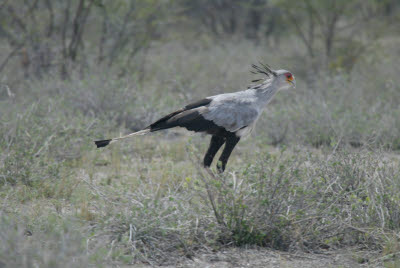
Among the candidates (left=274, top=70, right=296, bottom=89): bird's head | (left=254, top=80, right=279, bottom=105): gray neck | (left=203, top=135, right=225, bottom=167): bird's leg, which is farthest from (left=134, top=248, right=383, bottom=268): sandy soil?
(left=274, top=70, right=296, bottom=89): bird's head

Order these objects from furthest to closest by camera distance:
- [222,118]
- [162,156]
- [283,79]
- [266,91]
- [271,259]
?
[162,156] < [283,79] < [266,91] < [222,118] < [271,259]

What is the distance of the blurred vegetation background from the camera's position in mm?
3188

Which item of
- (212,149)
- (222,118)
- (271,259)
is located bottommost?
(271,259)

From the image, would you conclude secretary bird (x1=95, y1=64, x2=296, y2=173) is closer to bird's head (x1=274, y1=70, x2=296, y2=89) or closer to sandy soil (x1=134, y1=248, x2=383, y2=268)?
bird's head (x1=274, y1=70, x2=296, y2=89)

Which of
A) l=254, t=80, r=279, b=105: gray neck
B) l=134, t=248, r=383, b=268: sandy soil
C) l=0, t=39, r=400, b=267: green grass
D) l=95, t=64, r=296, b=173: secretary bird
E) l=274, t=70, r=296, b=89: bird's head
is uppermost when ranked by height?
l=274, t=70, r=296, b=89: bird's head

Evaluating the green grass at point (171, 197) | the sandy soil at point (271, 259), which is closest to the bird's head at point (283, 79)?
the green grass at point (171, 197)

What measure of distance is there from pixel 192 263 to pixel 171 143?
10.2 feet

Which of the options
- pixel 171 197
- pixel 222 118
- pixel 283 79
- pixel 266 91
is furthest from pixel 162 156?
pixel 171 197

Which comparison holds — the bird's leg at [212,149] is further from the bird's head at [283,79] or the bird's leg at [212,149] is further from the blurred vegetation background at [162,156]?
the bird's head at [283,79]

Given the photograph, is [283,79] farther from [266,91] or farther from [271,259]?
[271,259]

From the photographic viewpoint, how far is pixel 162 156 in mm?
5324

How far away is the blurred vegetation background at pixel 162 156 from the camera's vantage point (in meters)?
3.19

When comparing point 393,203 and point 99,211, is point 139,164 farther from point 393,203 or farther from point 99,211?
point 393,203

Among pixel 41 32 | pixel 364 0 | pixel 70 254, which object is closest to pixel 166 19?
pixel 41 32
